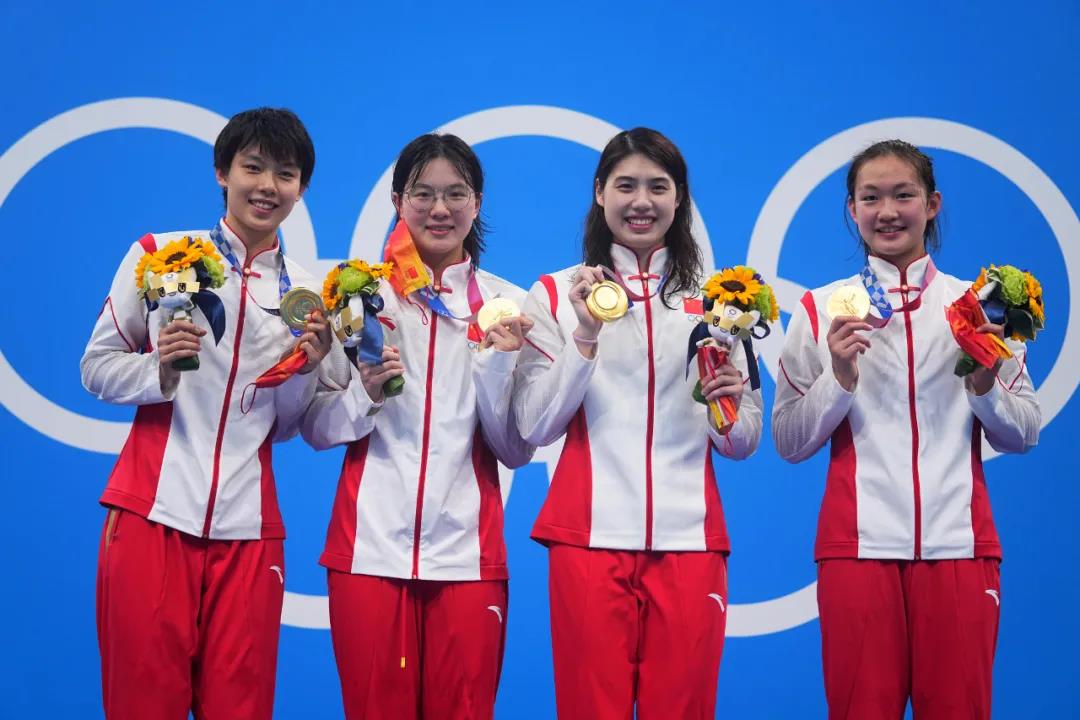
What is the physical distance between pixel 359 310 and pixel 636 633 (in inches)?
42.4

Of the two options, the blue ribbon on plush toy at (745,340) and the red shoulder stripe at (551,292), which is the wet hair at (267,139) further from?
the blue ribbon on plush toy at (745,340)

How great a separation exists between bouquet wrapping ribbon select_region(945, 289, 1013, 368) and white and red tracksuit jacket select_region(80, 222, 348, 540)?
170cm

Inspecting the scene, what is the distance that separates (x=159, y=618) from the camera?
A: 306 centimetres

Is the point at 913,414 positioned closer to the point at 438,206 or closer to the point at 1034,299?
the point at 1034,299

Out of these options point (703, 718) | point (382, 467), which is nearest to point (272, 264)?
point (382, 467)

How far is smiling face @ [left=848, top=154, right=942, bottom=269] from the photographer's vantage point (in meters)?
3.54

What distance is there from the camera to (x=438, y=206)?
3455mm

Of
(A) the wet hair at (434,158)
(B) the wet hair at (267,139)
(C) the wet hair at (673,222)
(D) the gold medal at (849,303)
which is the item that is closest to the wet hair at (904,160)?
(D) the gold medal at (849,303)

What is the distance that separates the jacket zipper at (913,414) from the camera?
10.8 feet

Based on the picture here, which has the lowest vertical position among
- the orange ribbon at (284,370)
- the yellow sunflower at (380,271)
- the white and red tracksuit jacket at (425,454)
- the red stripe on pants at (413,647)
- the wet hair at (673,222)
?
the red stripe on pants at (413,647)

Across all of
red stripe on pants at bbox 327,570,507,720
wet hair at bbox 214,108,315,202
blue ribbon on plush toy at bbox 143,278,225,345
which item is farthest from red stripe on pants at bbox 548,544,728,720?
wet hair at bbox 214,108,315,202

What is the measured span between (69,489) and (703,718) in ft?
9.22

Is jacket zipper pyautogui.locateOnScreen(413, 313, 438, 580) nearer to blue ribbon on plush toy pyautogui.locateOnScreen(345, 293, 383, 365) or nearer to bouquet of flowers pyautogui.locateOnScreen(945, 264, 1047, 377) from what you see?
blue ribbon on plush toy pyautogui.locateOnScreen(345, 293, 383, 365)

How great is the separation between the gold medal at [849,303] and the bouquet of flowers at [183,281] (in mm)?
1595
